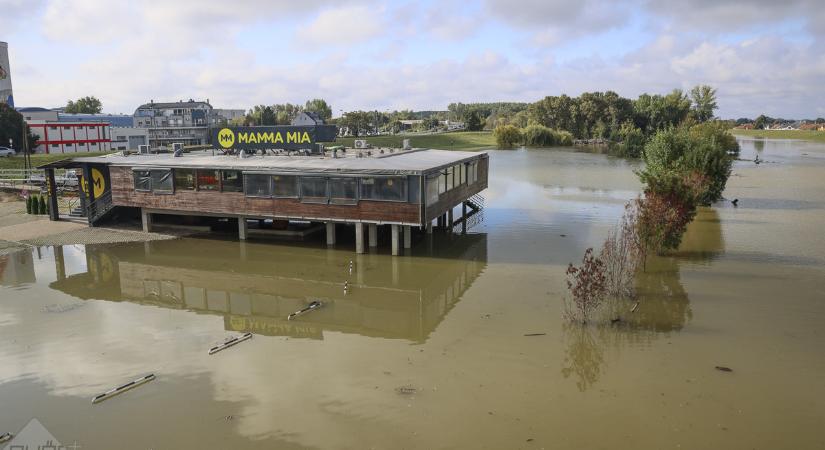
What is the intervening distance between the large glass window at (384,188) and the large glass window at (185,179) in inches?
415

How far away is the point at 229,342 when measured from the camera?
17766 millimetres

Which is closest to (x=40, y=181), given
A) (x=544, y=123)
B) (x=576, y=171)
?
(x=576, y=171)

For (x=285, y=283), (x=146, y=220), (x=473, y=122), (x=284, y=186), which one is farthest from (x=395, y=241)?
(x=473, y=122)

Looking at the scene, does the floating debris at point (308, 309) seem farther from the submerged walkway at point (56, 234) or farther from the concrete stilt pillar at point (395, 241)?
the submerged walkway at point (56, 234)

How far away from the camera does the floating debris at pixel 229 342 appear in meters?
17.2

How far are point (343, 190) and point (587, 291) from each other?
537 inches

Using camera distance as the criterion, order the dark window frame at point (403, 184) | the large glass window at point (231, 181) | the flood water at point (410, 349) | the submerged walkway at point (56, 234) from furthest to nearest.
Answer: the submerged walkway at point (56, 234) < the large glass window at point (231, 181) < the dark window frame at point (403, 184) < the flood water at point (410, 349)

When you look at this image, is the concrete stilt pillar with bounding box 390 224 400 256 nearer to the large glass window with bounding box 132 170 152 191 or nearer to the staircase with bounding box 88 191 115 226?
the large glass window with bounding box 132 170 152 191

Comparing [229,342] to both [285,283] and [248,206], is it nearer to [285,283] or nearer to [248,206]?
[285,283]

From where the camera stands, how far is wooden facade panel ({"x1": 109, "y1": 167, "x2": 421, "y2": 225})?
89.9 feet

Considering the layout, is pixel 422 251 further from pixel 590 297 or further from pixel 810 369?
pixel 810 369

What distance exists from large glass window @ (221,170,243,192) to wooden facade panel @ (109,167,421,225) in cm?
27

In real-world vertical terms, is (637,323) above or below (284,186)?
below

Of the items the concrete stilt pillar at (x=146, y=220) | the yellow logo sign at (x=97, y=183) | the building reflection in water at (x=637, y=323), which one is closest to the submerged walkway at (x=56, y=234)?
the concrete stilt pillar at (x=146, y=220)
